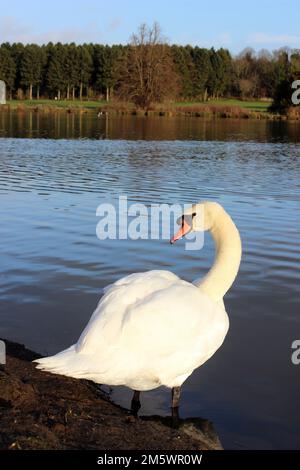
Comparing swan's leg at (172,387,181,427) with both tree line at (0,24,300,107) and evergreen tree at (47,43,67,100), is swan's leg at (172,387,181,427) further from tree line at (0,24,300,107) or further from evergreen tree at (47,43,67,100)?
evergreen tree at (47,43,67,100)

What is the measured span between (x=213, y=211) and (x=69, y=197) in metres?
12.7

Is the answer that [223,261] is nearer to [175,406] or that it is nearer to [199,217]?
[199,217]

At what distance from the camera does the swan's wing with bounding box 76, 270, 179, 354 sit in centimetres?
510

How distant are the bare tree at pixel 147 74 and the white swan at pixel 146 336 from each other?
91.4m

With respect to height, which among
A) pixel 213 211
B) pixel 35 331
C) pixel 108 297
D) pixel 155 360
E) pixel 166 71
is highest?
pixel 166 71

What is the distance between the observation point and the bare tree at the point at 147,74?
96.0 m

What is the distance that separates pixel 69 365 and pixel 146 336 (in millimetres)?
644

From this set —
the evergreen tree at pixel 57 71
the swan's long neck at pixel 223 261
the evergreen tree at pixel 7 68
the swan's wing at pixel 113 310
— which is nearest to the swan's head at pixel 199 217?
the swan's long neck at pixel 223 261

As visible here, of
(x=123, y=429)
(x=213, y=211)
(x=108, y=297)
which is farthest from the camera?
(x=213, y=211)

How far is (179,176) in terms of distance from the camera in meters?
24.3

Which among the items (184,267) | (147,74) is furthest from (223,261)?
(147,74)

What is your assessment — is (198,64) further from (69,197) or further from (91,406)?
(91,406)

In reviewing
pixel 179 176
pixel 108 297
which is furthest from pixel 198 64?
pixel 108 297

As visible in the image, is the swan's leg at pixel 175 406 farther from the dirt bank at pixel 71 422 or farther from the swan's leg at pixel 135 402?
the swan's leg at pixel 135 402
